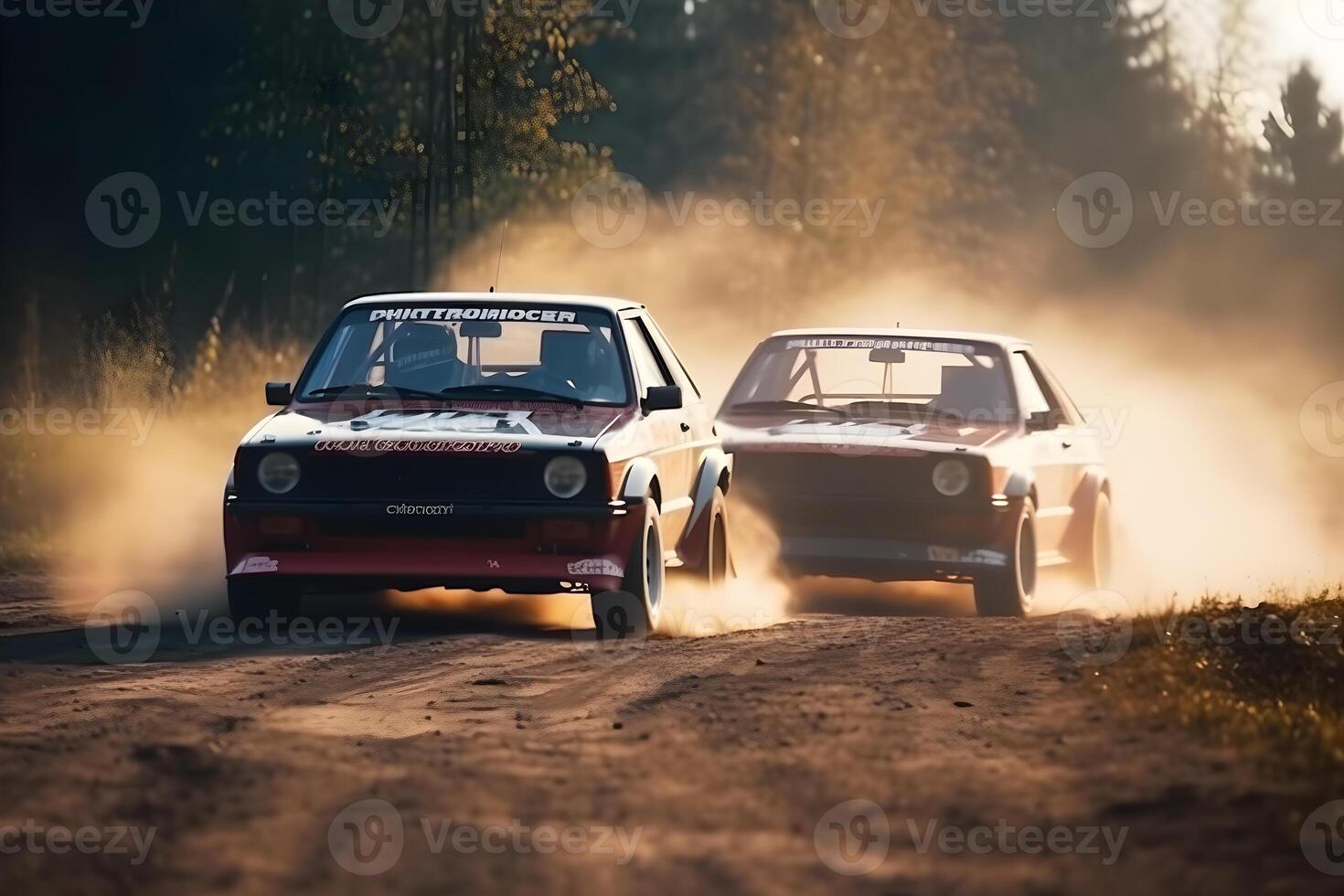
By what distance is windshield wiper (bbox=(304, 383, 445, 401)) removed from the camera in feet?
36.4

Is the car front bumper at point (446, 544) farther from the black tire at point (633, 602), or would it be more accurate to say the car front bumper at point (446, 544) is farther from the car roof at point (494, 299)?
the car roof at point (494, 299)

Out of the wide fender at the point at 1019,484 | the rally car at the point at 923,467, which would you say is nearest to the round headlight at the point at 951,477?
the rally car at the point at 923,467

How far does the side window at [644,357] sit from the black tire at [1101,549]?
132 inches

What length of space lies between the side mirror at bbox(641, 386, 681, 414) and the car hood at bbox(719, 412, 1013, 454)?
5.12 ft

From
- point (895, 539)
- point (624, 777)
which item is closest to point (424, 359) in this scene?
point (895, 539)

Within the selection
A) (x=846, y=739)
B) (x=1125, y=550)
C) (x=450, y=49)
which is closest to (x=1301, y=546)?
(x=1125, y=550)

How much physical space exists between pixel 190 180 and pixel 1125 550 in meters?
18.9

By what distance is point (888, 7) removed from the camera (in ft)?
165

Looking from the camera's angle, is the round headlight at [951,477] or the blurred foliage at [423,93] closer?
the round headlight at [951,477]

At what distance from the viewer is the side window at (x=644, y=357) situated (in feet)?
37.8

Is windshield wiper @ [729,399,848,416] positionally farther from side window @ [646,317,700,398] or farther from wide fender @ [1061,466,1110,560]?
wide fender @ [1061,466,1110,560]

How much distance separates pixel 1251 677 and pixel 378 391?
4.56 m

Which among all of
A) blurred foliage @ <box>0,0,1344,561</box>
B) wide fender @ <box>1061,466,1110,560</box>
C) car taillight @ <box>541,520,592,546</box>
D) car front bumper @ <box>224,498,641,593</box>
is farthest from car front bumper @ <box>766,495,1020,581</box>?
blurred foliage @ <box>0,0,1344,561</box>

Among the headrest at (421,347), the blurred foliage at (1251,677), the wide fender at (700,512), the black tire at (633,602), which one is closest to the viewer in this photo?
the blurred foliage at (1251,677)
